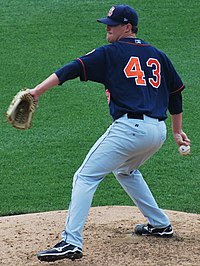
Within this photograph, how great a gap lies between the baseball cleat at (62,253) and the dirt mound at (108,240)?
0.24 metres

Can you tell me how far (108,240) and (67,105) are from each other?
14.2 feet

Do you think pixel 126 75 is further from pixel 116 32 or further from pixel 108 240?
pixel 108 240

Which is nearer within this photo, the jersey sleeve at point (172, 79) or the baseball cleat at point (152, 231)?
the jersey sleeve at point (172, 79)

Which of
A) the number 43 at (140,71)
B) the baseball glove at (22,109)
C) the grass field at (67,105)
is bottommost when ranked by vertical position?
the grass field at (67,105)

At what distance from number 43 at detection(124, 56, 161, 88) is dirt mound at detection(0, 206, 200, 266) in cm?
116

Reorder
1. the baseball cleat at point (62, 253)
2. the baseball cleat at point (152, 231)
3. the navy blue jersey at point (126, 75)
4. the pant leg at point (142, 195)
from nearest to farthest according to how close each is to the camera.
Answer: the baseball cleat at point (62, 253)
the navy blue jersey at point (126, 75)
the pant leg at point (142, 195)
the baseball cleat at point (152, 231)

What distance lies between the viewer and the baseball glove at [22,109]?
4.82m

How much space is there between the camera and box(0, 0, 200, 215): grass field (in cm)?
711

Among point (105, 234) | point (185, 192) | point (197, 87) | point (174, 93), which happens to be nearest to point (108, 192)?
point (185, 192)

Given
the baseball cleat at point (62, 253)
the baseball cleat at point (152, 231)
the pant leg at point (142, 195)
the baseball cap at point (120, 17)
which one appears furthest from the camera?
the baseball cleat at point (152, 231)

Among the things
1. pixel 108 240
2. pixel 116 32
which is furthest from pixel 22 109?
pixel 108 240

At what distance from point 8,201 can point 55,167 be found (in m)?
0.93

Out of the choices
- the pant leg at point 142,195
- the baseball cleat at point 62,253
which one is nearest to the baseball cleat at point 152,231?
the pant leg at point 142,195

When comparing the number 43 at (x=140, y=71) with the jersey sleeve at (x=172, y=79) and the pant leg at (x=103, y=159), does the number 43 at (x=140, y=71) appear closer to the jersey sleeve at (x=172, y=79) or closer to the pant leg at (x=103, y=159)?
the jersey sleeve at (x=172, y=79)
